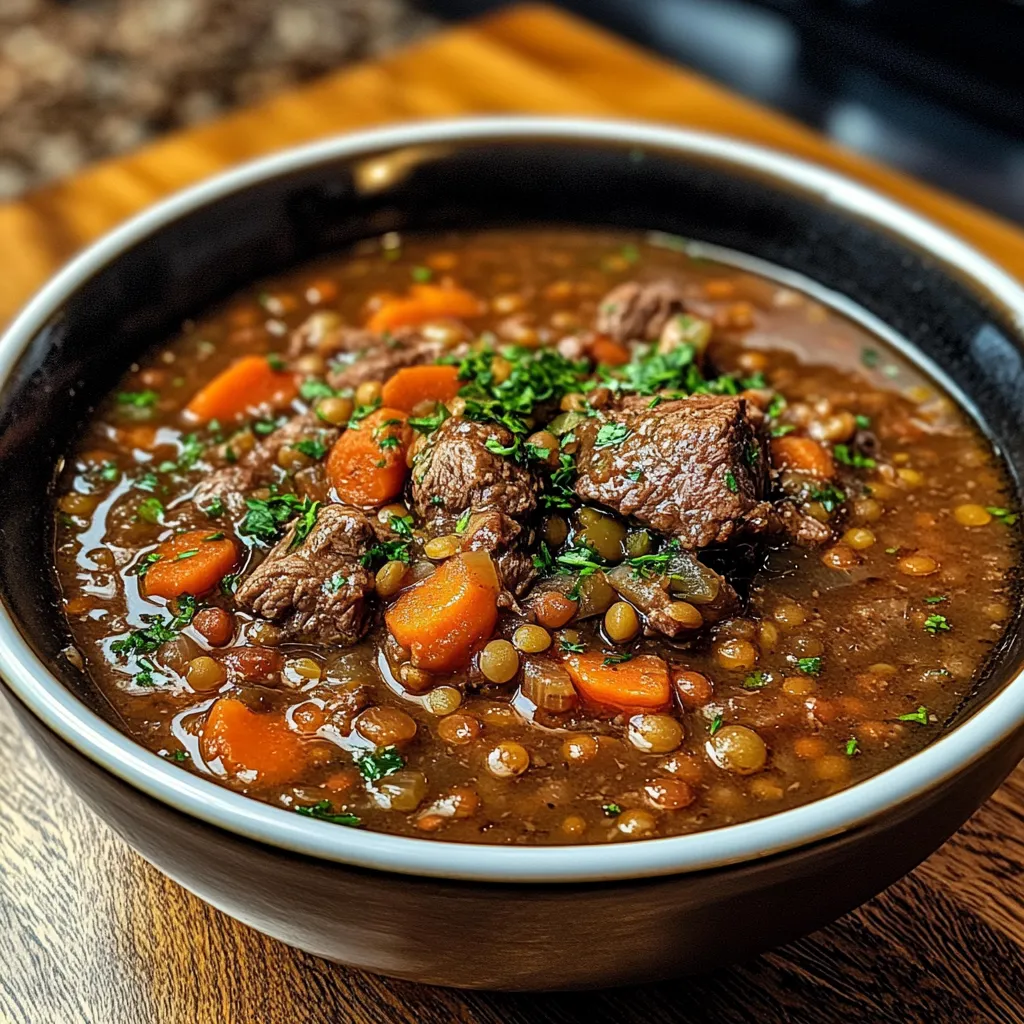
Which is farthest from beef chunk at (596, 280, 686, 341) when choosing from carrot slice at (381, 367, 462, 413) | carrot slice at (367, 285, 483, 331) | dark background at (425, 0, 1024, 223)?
dark background at (425, 0, 1024, 223)

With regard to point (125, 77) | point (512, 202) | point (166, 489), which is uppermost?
point (512, 202)

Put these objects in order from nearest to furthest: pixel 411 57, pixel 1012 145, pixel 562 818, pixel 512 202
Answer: pixel 562 818, pixel 512 202, pixel 411 57, pixel 1012 145

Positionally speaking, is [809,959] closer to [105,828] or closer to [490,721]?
[490,721]

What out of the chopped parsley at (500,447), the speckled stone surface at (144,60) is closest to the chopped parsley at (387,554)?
the chopped parsley at (500,447)

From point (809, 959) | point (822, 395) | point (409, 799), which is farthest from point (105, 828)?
point (822, 395)

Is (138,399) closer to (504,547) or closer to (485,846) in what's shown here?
(504,547)

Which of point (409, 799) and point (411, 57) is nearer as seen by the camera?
point (409, 799)

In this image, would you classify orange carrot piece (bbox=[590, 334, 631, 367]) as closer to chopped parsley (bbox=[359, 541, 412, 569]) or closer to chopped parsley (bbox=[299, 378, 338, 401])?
chopped parsley (bbox=[299, 378, 338, 401])

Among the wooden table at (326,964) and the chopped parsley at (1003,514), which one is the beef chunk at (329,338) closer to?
the wooden table at (326,964)
